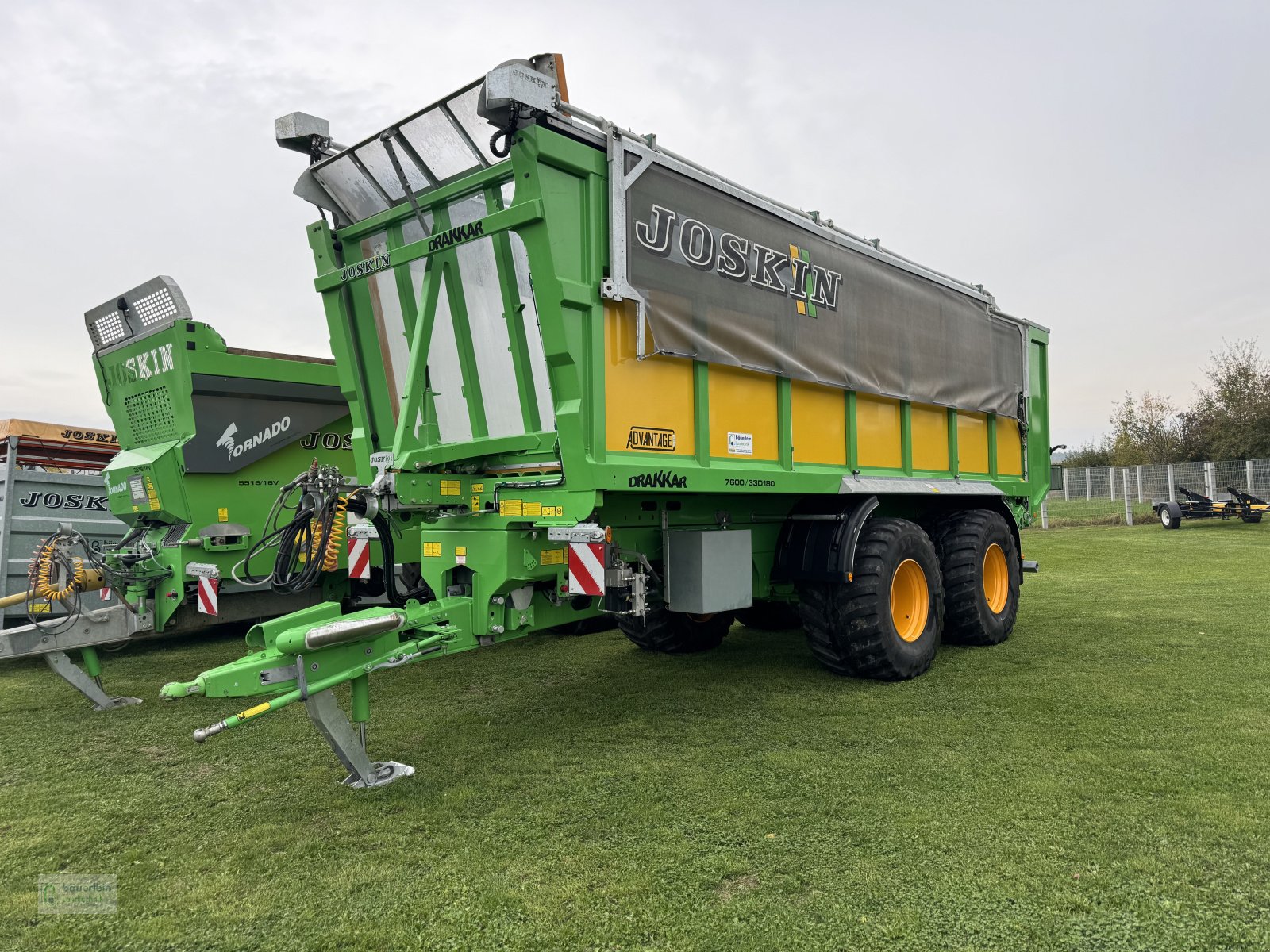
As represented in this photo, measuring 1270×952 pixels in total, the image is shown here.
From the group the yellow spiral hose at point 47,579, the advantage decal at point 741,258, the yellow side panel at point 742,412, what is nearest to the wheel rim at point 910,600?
the yellow side panel at point 742,412

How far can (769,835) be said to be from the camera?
3217mm

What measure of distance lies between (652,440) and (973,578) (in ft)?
12.1

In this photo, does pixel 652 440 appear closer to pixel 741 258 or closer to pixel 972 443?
pixel 741 258

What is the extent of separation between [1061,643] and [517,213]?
5743 mm

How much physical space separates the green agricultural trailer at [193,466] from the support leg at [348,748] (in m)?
2.39

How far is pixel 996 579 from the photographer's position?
7352 mm

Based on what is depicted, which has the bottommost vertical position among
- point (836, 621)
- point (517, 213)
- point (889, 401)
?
point (836, 621)

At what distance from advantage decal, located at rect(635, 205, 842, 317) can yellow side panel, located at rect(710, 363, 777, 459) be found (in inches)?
21.9

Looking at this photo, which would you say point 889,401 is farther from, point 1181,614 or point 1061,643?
point 1181,614

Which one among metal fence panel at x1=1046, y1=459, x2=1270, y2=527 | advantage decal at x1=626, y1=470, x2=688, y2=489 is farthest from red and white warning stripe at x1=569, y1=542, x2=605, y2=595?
metal fence panel at x1=1046, y1=459, x2=1270, y2=527

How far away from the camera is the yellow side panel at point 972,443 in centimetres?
716

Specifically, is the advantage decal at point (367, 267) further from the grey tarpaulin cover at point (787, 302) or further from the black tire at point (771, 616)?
the black tire at point (771, 616)

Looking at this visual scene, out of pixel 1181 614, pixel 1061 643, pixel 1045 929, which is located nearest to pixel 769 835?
pixel 1045 929

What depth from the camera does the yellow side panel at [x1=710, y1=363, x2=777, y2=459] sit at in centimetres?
476
